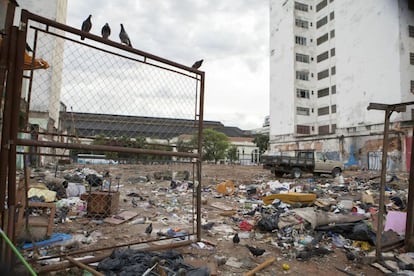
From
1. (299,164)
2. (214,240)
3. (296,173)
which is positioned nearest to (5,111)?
(214,240)

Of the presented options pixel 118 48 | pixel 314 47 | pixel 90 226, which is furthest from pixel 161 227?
pixel 314 47

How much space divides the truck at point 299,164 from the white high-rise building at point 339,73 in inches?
420

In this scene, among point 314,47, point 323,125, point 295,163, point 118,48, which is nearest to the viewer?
point 118,48

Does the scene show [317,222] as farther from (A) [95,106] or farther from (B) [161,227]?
(A) [95,106]

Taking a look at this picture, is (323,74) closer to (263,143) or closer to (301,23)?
(301,23)

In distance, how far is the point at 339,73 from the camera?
31359 millimetres

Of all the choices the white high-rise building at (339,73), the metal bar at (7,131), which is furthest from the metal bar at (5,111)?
the white high-rise building at (339,73)

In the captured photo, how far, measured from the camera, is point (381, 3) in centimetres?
2711

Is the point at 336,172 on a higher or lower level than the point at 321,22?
lower

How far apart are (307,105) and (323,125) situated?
324 cm

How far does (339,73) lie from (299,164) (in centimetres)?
2081

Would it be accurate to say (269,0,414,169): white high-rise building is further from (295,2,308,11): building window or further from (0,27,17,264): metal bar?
(0,27,17,264): metal bar

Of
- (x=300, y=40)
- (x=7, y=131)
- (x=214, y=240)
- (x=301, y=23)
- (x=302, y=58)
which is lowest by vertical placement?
(x=214, y=240)

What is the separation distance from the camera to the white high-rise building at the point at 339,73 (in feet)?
81.5
